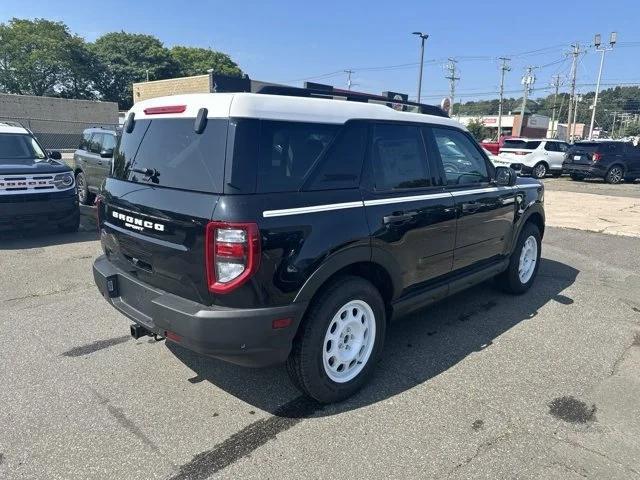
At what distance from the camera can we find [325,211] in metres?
2.87

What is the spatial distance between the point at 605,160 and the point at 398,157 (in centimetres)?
1985

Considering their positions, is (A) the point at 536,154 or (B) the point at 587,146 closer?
(B) the point at 587,146

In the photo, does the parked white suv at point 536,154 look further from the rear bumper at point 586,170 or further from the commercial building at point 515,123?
the commercial building at point 515,123

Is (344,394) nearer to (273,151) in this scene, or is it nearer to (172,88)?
(273,151)

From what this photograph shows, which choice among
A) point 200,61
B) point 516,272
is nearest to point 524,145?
point 516,272

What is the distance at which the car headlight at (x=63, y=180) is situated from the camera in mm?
7391

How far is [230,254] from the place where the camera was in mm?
2531

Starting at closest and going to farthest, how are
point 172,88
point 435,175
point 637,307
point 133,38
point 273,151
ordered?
point 273,151 < point 435,175 < point 637,307 < point 172,88 < point 133,38

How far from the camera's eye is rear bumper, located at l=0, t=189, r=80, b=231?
6949 mm

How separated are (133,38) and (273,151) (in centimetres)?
7300

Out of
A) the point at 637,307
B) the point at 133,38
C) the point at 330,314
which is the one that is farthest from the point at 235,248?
the point at 133,38

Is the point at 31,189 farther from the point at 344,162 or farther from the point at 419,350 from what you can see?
the point at 419,350

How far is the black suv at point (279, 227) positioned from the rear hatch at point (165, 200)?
1 centimetres

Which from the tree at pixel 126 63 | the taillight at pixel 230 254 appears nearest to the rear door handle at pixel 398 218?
the taillight at pixel 230 254
